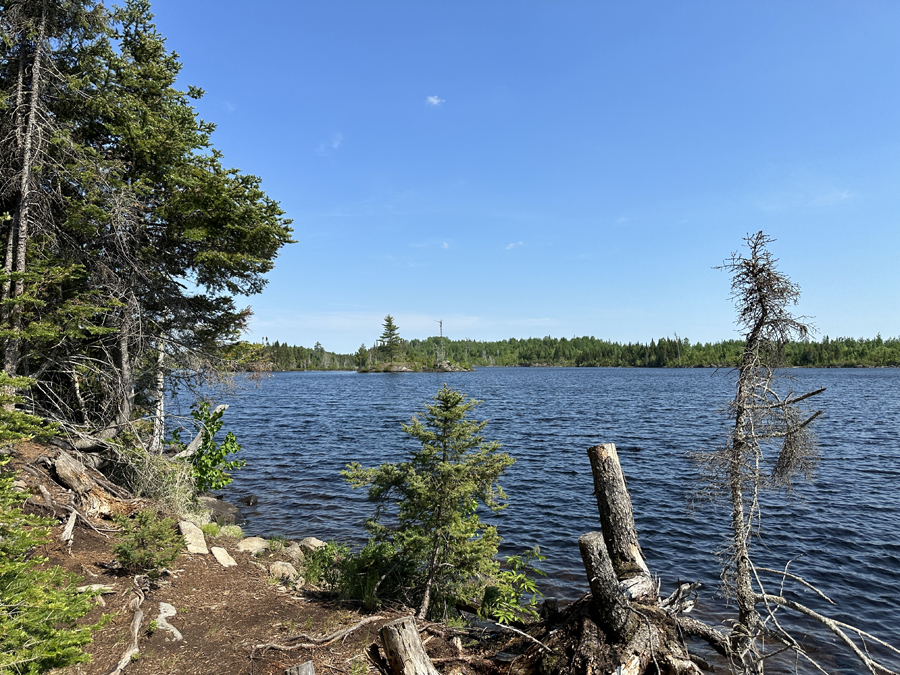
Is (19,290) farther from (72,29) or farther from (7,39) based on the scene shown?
(72,29)

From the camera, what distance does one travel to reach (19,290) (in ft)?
28.9

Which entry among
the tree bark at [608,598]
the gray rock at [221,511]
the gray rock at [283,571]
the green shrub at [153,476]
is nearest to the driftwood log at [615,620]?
the tree bark at [608,598]

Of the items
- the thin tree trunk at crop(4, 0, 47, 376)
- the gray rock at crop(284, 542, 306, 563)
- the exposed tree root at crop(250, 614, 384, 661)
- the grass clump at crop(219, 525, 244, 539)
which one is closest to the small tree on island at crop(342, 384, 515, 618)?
the exposed tree root at crop(250, 614, 384, 661)

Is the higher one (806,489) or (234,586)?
(234,586)

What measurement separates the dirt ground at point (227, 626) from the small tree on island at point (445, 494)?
0.95m

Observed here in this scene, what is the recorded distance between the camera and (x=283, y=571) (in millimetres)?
8688

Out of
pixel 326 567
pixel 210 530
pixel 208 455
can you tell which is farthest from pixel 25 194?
pixel 326 567

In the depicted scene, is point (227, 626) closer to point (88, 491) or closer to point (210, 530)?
point (210, 530)

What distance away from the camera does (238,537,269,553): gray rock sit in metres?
9.96

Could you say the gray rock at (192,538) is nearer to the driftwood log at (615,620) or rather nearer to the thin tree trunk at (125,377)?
the thin tree trunk at (125,377)

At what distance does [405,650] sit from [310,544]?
25.8ft

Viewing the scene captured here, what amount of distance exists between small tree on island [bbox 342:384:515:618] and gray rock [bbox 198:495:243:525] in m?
8.60

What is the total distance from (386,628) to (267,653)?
209 cm

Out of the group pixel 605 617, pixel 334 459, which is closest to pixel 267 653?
pixel 605 617
